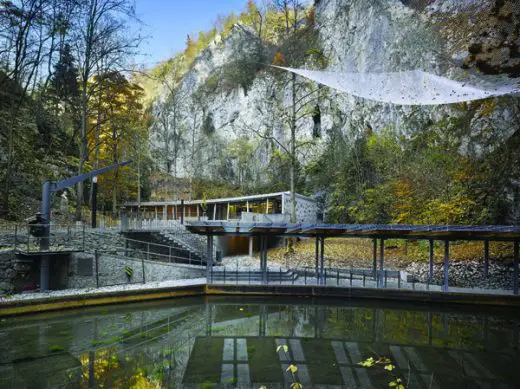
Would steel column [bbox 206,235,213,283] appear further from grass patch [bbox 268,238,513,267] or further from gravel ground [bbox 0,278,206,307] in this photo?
grass patch [bbox 268,238,513,267]

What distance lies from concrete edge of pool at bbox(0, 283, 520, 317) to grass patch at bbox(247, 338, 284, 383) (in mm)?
4869

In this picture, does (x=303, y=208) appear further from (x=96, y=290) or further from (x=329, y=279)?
(x=96, y=290)

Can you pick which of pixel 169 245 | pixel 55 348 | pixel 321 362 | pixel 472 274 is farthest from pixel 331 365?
pixel 169 245

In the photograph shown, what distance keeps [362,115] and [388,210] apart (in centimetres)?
1058

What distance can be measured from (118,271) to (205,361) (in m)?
7.60

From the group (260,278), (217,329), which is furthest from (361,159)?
(217,329)

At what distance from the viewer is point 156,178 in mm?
38031

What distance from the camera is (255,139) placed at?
1512 inches

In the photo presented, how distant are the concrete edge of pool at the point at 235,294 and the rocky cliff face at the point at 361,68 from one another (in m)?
7.48

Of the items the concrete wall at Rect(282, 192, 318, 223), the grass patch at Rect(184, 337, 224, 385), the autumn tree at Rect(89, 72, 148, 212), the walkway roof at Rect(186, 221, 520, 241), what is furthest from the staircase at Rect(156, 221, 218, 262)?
the grass patch at Rect(184, 337, 224, 385)

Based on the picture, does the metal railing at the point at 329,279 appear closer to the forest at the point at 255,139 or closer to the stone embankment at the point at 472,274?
the stone embankment at the point at 472,274

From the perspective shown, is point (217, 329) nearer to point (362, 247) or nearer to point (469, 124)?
point (362, 247)

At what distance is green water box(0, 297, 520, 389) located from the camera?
21.6ft

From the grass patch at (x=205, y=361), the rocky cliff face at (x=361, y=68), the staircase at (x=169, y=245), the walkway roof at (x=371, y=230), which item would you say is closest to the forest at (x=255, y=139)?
the rocky cliff face at (x=361, y=68)
